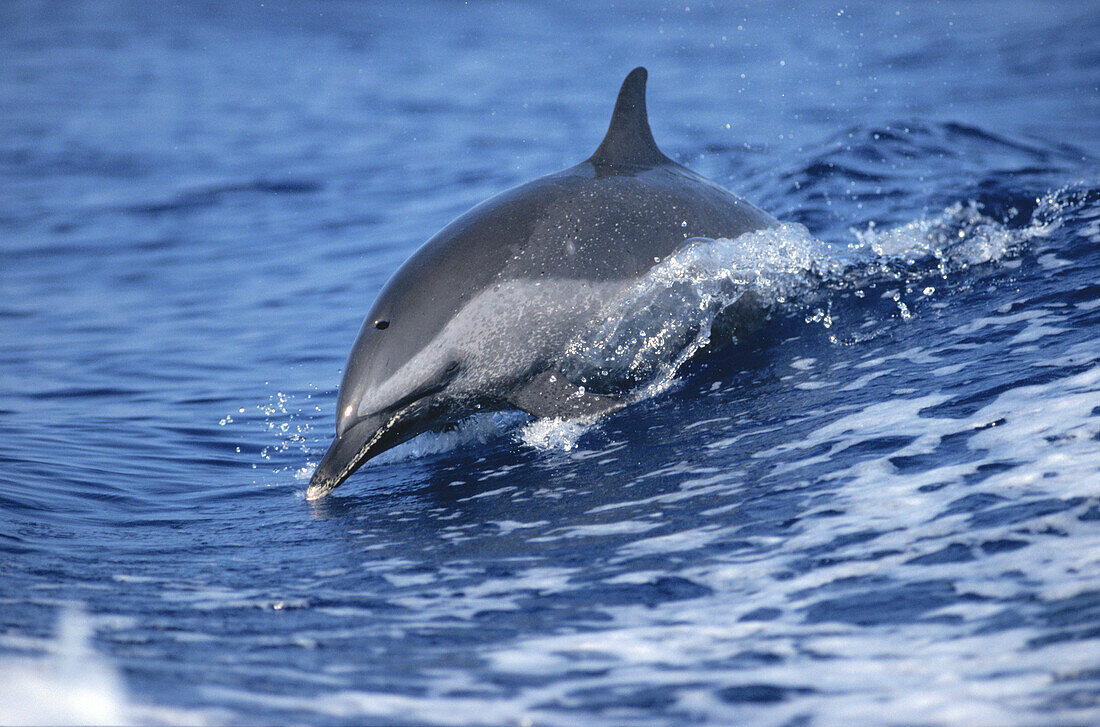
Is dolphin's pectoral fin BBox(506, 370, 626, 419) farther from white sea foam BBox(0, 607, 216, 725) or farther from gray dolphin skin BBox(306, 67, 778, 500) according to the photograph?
white sea foam BBox(0, 607, 216, 725)

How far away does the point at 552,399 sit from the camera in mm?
6223

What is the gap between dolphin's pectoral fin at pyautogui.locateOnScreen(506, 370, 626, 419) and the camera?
6.20 m

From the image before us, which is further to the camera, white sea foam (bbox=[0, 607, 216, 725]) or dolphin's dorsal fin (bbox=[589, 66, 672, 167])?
dolphin's dorsal fin (bbox=[589, 66, 672, 167])

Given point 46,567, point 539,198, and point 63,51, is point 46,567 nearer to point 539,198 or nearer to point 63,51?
point 539,198

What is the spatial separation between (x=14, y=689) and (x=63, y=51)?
3075 centimetres

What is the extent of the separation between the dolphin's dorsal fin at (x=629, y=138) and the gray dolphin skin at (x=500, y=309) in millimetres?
479

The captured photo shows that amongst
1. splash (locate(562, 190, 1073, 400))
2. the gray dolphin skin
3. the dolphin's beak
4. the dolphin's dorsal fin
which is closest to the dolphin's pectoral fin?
the gray dolphin skin

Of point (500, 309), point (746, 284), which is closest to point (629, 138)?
point (746, 284)

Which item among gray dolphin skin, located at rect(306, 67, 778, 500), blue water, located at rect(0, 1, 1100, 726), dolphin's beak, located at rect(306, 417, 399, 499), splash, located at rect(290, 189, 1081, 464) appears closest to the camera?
blue water, located at rect(0, 1, 1100, 726)

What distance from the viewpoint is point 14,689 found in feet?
10.1

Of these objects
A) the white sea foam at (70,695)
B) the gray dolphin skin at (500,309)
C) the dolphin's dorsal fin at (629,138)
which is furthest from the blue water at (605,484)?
the dolphin's dorsal fin at (629,138)

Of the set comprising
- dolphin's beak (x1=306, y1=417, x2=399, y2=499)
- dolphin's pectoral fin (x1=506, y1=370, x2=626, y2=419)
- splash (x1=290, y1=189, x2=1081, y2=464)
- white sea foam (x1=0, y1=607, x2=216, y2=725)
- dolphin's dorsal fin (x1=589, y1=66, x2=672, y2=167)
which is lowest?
white sea foam (x1=0, y1=607, x2=216, y2=725)

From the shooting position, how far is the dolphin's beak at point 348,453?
579 cm

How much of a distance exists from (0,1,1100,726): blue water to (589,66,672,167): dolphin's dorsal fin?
95cm
